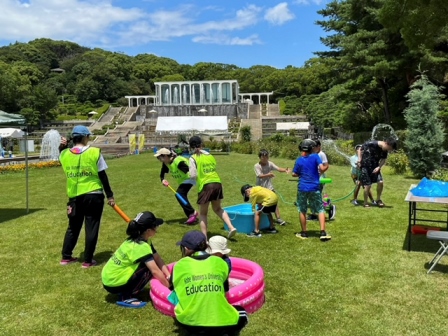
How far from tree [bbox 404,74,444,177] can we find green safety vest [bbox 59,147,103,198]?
11.5 metres

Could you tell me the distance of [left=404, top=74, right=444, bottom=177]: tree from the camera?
521 inches

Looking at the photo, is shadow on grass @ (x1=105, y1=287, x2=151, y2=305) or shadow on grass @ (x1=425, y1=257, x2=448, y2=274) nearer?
shadow on grass @ (x1=105, y1=287, x2=151, y2=305)

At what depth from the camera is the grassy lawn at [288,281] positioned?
138 inches

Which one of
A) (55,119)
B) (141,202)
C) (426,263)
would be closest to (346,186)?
(141,202)

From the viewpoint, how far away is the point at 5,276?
191 inches

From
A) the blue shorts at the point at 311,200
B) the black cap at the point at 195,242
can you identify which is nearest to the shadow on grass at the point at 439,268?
the blue shorts at the point at 311,200

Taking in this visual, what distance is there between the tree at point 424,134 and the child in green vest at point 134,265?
38.2ft

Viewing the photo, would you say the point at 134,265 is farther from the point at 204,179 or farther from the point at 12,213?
the point at 12,213

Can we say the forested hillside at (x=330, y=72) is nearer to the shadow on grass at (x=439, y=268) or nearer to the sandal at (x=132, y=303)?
the shadow on grass at (x=439, y=268)

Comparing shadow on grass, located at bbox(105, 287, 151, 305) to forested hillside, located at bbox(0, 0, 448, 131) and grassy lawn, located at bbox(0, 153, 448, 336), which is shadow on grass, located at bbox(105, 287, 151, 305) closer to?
grassy lawn, located at bbox(0, 153, 448, 336)

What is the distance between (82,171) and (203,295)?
2590 millimetres

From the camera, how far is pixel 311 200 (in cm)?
601

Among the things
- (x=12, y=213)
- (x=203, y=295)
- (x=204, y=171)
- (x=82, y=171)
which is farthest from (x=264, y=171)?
(x=12, y=213)

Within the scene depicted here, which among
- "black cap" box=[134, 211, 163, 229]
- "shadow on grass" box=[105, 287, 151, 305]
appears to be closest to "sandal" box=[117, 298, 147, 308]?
"shadow on grass" box=[105, 287, 151, 305]
